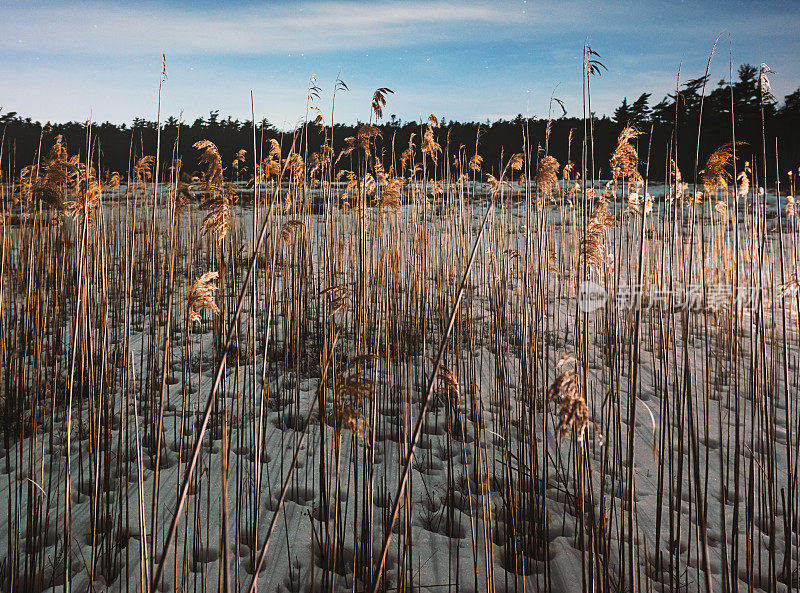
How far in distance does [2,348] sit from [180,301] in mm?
1639

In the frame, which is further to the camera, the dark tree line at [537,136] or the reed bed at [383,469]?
the dark tree line at [537,136]

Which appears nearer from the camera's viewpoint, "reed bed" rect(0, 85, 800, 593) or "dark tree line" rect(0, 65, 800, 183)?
"reed bed" rect(0, 85, 800, 593)

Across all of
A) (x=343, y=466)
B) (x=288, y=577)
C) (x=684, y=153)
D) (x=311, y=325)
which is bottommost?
(x=288, y=577)

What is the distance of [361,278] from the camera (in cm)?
167

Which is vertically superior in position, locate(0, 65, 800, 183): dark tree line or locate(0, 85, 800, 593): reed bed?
locate(0, 65, 800, 183): dark tree line

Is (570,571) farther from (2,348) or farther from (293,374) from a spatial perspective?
(2,348)

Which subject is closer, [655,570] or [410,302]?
[655,570]

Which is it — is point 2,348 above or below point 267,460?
above

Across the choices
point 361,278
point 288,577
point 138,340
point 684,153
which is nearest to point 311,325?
point 138,340

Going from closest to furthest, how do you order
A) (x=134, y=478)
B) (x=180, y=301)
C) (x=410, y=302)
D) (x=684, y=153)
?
(x=134, y=478)
(x=410, y=302)
(x=180, y=301)
(x=684, y=153)

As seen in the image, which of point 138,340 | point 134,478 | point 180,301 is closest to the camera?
point 134,478

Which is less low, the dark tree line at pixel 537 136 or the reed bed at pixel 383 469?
the dark tree line at pixel 537 136

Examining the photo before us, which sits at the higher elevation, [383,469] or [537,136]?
[537,136]

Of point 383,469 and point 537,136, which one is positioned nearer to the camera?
point 383,469
